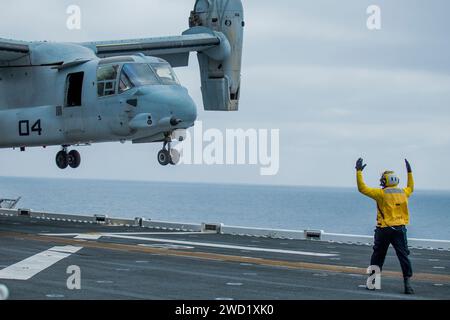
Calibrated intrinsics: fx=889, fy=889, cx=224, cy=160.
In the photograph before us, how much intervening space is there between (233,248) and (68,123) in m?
7.63

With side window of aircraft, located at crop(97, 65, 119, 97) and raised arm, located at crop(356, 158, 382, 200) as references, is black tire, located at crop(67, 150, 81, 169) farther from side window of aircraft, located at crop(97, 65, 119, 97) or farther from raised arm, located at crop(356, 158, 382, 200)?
raised arm, located at crop(356, 158, 382, 200)

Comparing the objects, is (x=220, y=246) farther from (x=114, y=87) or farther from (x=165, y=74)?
(x=114, y=87)

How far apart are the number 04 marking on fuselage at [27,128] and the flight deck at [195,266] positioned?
3331mm

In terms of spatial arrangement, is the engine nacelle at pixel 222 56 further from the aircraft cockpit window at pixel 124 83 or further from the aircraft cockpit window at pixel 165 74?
the aircraft cockpit window at pixel 124 83

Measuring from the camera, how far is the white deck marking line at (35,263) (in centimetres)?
1708

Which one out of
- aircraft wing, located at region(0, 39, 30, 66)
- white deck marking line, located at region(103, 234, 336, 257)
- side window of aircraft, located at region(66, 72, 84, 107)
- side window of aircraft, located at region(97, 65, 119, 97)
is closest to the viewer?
white deck marking line, located at region(103, 234, 336, 257)

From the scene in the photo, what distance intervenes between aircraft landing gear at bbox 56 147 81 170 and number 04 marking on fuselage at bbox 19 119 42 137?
2789 mm

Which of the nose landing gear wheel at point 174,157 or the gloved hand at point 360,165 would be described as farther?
the nose landing gear wheel at point 174,157

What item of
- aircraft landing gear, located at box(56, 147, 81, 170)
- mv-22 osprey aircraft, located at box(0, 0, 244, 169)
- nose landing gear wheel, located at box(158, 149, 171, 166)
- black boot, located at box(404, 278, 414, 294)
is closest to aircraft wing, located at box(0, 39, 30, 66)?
mv-22 osprey aircraft, located at box(0, 0, 244, 169)

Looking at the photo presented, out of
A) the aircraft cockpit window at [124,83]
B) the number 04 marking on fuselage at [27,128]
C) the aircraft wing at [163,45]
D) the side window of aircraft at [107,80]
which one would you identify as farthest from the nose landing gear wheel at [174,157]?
the aircraft wing at [163,45]

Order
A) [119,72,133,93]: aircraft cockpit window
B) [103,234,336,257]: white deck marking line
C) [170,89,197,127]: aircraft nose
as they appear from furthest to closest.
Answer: [119,72,133,93]: aircraft cockpit window → [170,89,197,127]: aircraft nose → [103,234,336,257]: white deck marking line

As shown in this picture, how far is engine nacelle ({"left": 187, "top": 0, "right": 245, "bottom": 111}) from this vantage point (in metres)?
35.2

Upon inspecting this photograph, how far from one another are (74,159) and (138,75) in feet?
23.4

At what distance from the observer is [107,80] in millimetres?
28016
